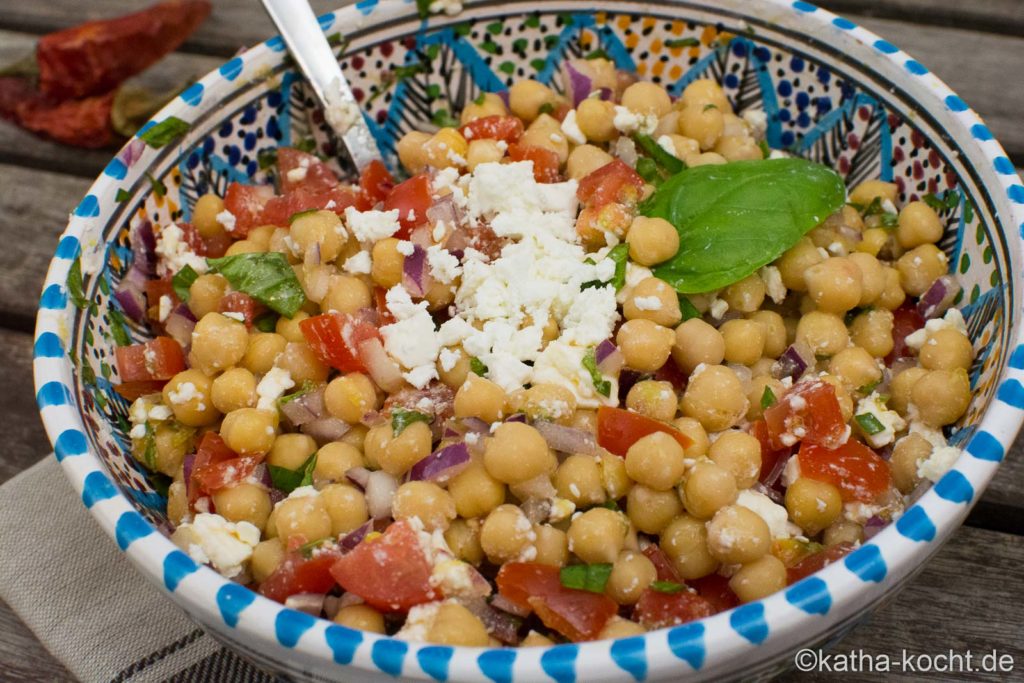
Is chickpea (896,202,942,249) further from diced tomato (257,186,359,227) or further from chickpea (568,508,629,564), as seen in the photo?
diced tomato (257,186,359,227)

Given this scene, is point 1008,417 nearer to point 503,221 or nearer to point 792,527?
point 792,527

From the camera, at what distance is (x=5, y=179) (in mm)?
3193

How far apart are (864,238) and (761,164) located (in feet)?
1.15

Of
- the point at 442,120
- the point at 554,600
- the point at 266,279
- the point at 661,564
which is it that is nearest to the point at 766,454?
the point at 661,564

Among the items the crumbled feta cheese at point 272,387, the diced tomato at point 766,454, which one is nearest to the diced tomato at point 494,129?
the crumbled feta cheese at point 272,387

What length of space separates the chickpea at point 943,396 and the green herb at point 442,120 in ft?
4.97

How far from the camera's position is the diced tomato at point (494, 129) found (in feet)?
8.35

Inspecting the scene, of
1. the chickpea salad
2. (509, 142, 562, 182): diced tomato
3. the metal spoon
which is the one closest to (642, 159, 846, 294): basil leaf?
the chickpea salad

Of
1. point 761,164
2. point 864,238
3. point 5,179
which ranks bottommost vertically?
point 5,179

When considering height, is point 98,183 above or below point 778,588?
above

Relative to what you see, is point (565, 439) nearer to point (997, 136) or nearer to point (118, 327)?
point (118, 327)

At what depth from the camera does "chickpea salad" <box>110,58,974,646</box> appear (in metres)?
1.80

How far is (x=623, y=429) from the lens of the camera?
1998mm

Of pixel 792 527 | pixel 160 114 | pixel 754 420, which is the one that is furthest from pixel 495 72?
pixel 792 527
